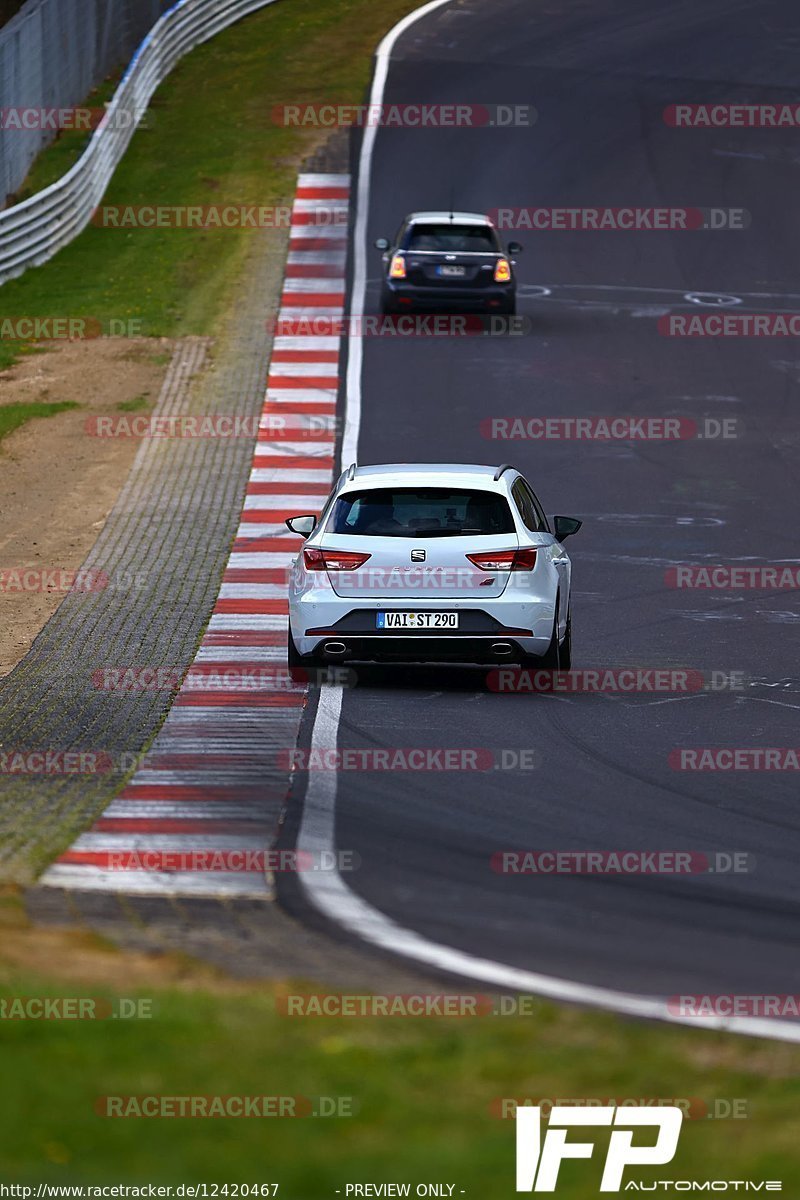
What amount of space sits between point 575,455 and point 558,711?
11.2m

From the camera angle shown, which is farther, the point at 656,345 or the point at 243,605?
the point at 656,345

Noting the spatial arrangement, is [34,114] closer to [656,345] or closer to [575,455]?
[656,345]

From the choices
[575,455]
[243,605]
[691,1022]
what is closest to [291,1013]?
[691,1022]

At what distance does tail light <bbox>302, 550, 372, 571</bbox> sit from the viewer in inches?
567

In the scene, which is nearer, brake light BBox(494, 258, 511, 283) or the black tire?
the black tire

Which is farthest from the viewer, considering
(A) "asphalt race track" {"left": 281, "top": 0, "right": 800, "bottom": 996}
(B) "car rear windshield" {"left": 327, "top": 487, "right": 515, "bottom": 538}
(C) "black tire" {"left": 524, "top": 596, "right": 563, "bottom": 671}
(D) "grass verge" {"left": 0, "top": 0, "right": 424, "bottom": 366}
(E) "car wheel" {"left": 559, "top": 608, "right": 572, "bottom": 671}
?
(D) "grass verge" {"left": 0, "top": 0, "right": 424, "bottom": 366}

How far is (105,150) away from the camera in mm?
39031

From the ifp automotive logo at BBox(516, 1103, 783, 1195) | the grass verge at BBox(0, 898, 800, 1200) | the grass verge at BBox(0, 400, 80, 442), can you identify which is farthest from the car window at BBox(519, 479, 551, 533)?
the grass verge at BBox(0, 400, 80, 442)

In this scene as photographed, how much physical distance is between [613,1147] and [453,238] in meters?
25.7

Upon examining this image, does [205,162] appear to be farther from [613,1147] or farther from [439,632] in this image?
[613,1147]

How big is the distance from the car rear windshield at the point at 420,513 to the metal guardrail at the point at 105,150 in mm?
20026

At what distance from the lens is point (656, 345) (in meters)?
30.0

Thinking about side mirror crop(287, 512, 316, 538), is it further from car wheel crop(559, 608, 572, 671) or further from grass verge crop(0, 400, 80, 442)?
grass verge crop(0, 400, 80, 442)

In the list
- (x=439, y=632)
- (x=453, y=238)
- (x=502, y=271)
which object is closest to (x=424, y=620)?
(x=439, y=632)
